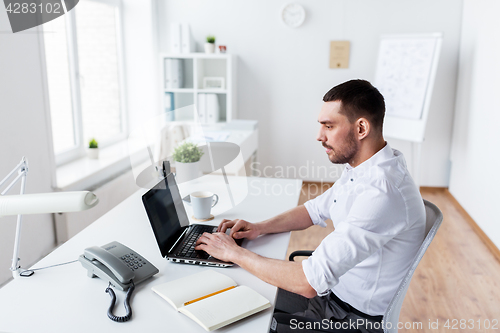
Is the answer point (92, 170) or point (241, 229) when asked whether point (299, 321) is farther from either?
point (92, 170)

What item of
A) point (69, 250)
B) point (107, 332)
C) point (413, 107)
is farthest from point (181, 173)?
point (413, 107)

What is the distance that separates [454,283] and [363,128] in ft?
A: 6.03

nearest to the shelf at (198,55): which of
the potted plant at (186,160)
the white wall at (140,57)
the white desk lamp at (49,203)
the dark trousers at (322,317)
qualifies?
the white wall at (140,57)

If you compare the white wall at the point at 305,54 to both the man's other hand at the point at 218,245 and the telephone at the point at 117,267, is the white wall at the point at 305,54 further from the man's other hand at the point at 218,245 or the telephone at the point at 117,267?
the telephone at the point at 117,267

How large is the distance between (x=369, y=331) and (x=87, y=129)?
3.04 meters

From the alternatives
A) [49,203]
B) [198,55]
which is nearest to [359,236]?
[49,203]

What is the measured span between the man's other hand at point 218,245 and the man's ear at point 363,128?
1.74 ft

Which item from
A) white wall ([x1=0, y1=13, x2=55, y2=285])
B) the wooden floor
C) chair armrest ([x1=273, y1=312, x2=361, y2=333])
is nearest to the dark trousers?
chair armrest ([x1=273, y1=312, x2=361, y2=333])

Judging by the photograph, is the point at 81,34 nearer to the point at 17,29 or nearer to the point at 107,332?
the point at 17,29

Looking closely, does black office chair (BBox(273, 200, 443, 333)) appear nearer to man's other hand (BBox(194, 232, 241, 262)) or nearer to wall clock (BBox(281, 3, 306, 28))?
man's other hand (BBox(194, 232, 241, 262))

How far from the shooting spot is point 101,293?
1.14 m

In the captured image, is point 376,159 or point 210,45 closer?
point 376,159

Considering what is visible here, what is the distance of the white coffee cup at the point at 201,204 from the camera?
1636 mm

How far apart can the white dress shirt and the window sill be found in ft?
6.51
